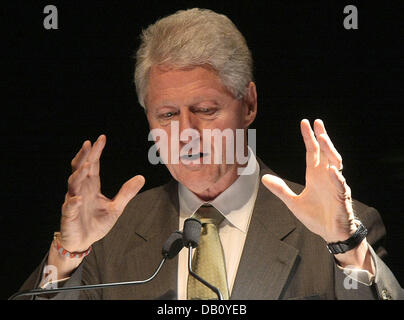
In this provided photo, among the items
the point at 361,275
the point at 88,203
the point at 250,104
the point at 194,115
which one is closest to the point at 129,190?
the point at 88,203

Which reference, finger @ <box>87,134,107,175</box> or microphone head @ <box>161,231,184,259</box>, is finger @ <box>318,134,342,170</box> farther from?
finger @ <box>87,134,107,175</box>

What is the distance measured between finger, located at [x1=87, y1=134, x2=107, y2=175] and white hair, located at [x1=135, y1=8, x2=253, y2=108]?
407 mm

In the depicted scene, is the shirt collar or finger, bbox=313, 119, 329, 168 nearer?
finger, bbox=313, 119, 329, 168

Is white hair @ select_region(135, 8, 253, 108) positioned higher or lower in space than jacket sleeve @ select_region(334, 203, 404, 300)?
higher

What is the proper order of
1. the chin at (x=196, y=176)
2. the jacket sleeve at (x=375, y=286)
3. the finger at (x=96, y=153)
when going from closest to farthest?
the jacket sleeve at (x=375, y=286) < the finger at (x=96, y=153) < the chin at (x=196, y=176)

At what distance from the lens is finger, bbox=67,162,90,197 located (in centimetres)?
268

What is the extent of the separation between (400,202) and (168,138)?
1.03 meters

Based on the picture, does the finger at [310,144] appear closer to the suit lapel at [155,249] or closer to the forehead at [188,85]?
the forehead at [188,85]

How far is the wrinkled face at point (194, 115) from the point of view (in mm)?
2844

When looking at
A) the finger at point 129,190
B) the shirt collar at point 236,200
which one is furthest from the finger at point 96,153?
the shirt collar at point 236,200

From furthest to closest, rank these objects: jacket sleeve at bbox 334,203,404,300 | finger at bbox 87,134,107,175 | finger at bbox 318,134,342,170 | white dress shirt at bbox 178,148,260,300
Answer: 1. white dress shirt at bbox 178,148,260,300
2. finger at bbox 87,134,107,175
3. jacket sleeve at bbox 334,203,404,300
4. finger at bbox 318,134,342,170

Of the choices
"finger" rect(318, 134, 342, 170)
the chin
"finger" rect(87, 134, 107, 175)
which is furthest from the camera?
the chin

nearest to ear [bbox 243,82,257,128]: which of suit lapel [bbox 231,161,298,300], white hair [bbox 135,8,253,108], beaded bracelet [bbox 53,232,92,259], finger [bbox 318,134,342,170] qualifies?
white hair [bbox 135,8,253,108]
